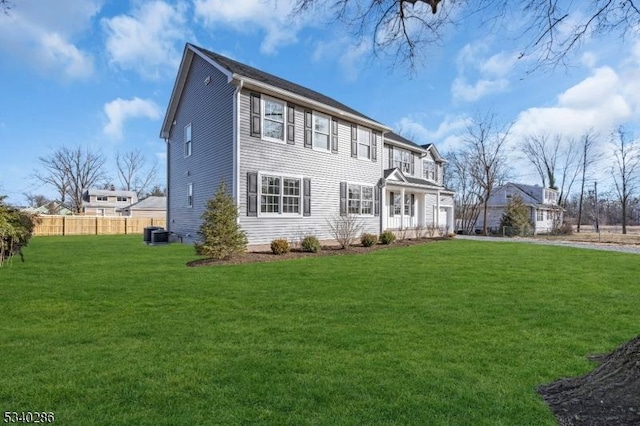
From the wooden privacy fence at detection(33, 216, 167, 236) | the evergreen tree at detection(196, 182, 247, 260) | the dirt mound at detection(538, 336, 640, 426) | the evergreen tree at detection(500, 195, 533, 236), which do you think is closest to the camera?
the dirt mound at detection(538, 336, 640, 426)

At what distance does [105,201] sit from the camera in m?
51.7

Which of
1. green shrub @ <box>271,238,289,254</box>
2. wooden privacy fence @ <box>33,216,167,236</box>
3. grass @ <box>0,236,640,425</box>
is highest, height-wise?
wooden privacy fence @ <box>33,216,167,236</box>

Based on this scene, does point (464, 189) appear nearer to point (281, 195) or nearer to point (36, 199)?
point (281, 195)

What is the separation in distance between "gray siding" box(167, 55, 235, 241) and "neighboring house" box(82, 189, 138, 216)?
36.6 m

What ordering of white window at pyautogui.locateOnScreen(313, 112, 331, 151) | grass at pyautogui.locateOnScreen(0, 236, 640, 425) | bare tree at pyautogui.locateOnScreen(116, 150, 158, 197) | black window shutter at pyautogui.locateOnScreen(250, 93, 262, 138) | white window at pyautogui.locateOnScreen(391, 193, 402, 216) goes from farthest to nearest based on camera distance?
bare tree at pyautogui.locateOnScreen(116, 150, 158, 197) → white window at pyautogui.locateOnScreen(391, 193, 402, 216) → white window at pyautogui.locateOnScreen(313, 112, 331, 151) → black window shutter at pyautogui.locateOnScreen(250, 93, 262, 138) → grass at pyautogui.locateOnScreen(0, 236, 640, 425)

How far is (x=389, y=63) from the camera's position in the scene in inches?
228

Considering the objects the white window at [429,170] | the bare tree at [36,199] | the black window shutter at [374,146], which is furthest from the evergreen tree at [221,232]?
the bare tree at [36,199]

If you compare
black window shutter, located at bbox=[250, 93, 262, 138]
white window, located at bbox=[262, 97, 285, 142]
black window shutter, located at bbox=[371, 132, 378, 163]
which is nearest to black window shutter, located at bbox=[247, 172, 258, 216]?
black window shutter, located at bbox=[250, 93, 262, 138]

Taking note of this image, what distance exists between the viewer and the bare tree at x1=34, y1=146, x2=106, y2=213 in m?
45.6

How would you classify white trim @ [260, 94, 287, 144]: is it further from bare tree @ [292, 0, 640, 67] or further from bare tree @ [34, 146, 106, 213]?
bare tree @ [34, 146, 106, 213]

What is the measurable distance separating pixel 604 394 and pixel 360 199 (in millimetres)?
15072

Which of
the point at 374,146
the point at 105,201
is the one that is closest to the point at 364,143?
the point at 374,146

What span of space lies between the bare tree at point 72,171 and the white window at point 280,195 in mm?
43747

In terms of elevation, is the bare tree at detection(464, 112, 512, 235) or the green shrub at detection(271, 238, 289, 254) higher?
the bare tree at detection(464, 112, 512, 235)
